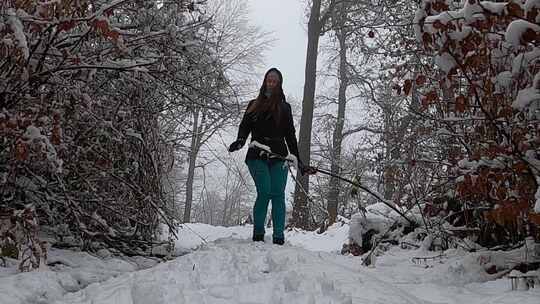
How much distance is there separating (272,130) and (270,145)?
0.55ft

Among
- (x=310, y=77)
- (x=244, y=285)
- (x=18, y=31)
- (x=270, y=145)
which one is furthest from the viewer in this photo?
(x=310, y=77)

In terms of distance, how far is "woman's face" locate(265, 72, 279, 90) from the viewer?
5605 millimetres

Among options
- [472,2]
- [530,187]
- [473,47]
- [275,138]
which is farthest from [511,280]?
[275,138]

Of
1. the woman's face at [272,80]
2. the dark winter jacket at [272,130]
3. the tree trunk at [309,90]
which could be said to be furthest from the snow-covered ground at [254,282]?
the tree trunk at [309,90]

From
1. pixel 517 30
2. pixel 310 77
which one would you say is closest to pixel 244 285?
pixel 517 30

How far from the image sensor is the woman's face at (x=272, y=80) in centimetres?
561

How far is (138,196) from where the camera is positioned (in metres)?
5.27

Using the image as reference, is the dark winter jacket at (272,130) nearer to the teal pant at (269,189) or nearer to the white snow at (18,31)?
the teal pant at (269,189)

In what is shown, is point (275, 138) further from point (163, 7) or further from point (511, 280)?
point (511, 280)

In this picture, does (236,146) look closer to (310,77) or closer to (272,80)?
(272,80)

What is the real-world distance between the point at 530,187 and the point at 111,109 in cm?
362

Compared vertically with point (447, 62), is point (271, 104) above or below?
above

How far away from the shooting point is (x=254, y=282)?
3268 millimetres

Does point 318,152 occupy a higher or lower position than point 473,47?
higher
